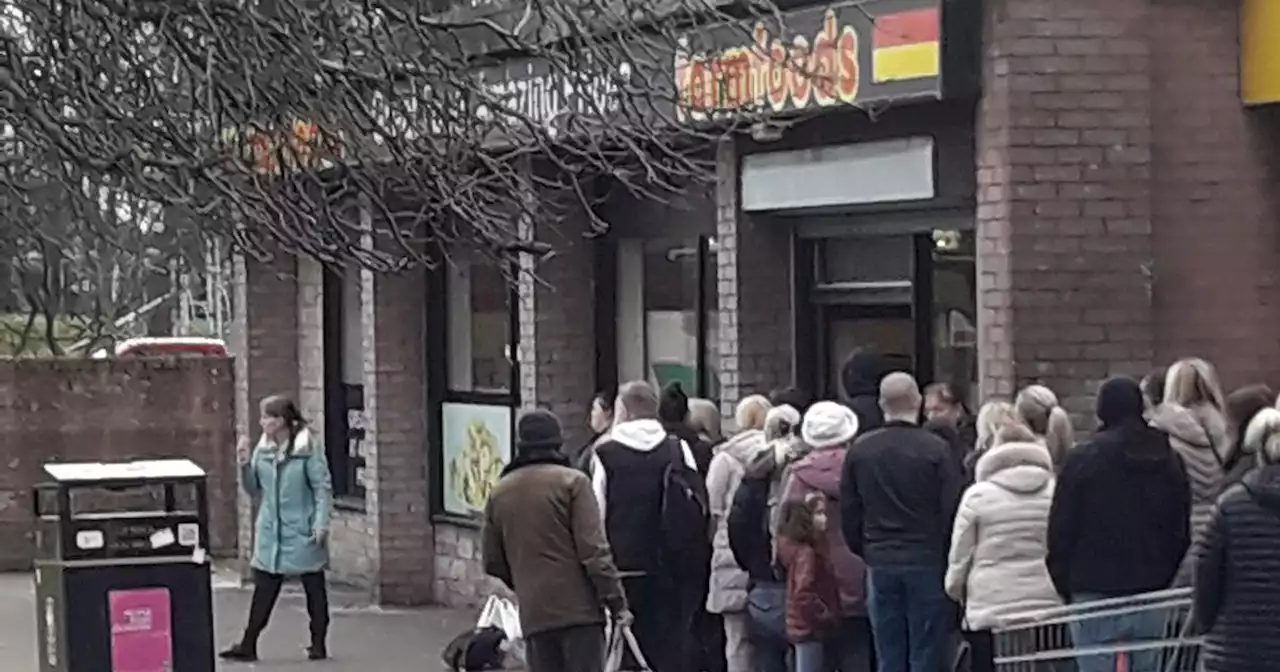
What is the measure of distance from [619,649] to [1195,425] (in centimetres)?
293

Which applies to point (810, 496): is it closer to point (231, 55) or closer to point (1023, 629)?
point (1023, 629)

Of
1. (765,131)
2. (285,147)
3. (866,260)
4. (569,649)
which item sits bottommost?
(569,649)

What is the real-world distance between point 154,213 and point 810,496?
9.34m

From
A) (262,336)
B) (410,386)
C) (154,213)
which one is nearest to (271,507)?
(410,386)

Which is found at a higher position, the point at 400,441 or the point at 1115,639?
the point at 400,441

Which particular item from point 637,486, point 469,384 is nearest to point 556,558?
point 637,486

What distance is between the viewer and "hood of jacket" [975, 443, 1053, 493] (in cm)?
992

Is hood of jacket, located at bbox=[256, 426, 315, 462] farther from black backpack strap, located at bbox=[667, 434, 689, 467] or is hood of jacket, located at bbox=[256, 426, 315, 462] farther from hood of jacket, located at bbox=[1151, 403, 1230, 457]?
hood of jacket, located at bbox=[1151, 403, 1230, 457]

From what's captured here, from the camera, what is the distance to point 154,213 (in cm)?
1891

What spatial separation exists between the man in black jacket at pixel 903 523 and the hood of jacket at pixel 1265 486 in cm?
271

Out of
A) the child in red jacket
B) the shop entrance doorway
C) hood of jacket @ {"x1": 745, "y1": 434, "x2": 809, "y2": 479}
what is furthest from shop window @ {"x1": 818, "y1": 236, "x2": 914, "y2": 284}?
the child in red jacket

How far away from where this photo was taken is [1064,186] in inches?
440

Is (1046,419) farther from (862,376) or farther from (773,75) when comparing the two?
(773,75)

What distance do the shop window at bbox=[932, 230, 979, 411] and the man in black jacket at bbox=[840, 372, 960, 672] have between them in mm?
1616
